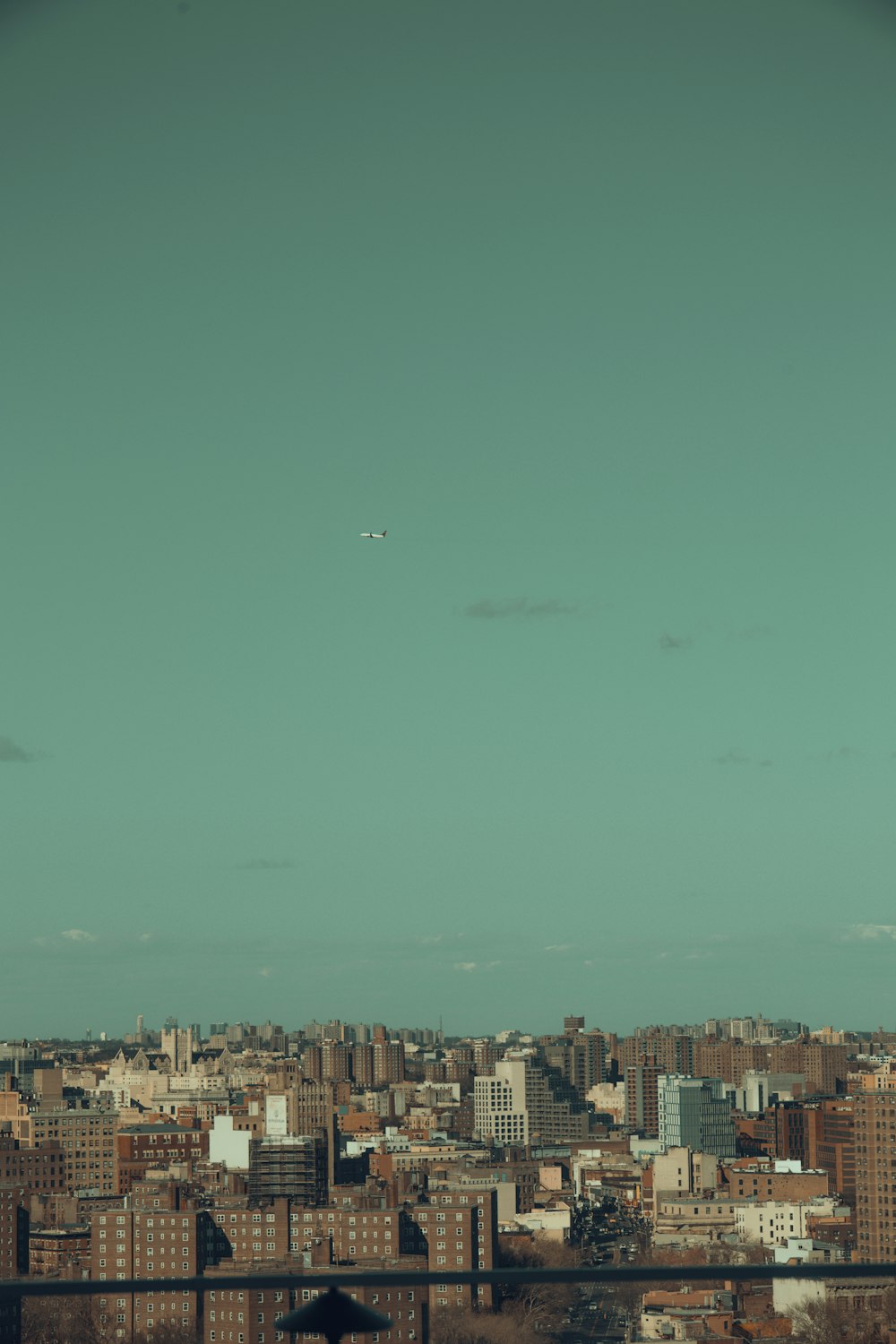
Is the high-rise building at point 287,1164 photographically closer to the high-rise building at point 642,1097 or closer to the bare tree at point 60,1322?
the high-rise building at point 642,1097

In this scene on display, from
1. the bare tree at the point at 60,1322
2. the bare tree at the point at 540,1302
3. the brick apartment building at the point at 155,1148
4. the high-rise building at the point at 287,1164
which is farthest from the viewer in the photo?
the brick apartment building at the point at 155,1148

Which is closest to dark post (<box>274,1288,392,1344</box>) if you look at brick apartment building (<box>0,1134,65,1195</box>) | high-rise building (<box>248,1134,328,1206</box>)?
brick apartment building (<box>0,1134,65,1195</box>)

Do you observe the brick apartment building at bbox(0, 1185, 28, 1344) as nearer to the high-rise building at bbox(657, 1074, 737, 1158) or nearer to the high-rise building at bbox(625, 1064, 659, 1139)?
the high-rise building at bbox(657, 1074, 737, 1158)

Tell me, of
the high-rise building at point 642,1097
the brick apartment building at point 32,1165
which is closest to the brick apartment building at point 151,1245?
the brick apartment building at point 32,1165

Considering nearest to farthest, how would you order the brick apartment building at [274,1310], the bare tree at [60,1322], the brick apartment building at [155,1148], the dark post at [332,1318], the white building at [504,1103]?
the dark post at [332,1318]
the brick apartment building at [274,1310]
the bare tree at [60,1322]
the brick apartment building at [155,1148]
the white building at [504,1103]

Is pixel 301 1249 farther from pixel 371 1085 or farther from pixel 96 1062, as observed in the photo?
pixel 96 1062

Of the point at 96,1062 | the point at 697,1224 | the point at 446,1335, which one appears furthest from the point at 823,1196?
the point at 96,1062
